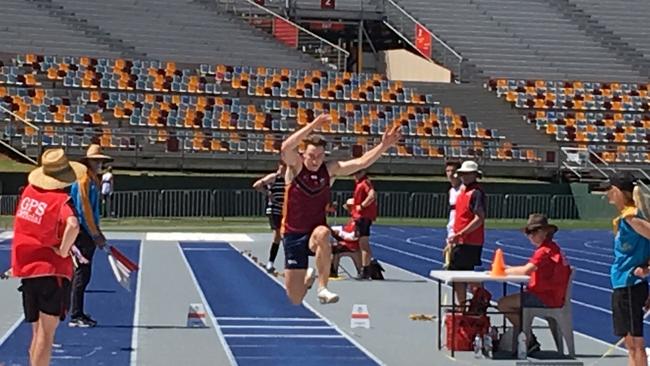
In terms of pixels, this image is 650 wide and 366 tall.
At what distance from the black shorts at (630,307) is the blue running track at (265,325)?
2.36 metres

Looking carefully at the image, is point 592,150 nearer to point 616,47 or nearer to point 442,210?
point 442,210

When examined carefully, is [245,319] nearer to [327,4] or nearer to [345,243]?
[345,243]

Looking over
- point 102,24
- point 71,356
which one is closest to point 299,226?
point 71,356

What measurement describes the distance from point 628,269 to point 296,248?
276 centimetres

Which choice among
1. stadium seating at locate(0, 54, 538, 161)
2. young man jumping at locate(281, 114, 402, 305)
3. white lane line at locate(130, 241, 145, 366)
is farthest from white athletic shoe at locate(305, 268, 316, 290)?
stadium seating at locate(0, 54, 538, 161)

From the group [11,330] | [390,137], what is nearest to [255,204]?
[11,330]

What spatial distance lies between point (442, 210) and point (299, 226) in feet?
93.7

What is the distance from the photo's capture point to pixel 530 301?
39.1 ft

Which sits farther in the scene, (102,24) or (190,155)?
(102,24)

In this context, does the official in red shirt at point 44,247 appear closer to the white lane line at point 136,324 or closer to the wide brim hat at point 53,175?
the wide brim hat at point 53,175

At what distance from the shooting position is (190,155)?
130ft

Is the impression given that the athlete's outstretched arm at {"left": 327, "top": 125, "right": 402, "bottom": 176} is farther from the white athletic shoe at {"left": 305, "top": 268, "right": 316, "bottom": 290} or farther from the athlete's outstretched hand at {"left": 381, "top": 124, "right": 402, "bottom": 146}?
the white athletic shoe at {"left": 305, "top": 268, "right": 316, "bottom": 290}

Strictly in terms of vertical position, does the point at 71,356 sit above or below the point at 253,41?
below

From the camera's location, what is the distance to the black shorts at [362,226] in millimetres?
19141
